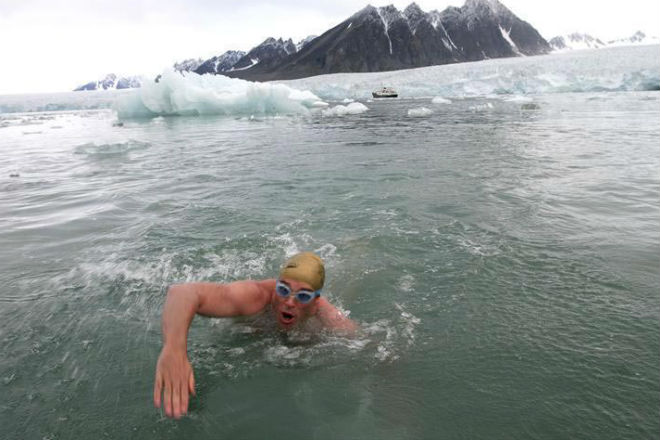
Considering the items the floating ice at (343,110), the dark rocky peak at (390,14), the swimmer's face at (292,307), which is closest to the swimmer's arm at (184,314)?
Result: the swimmer's face at (292,307)

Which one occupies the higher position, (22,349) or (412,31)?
(412,31)

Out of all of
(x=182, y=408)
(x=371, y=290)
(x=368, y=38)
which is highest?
(x=368, y=38)

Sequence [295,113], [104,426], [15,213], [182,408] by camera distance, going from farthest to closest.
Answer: [295,113]
[15,213]
[104,426]
[182,408]

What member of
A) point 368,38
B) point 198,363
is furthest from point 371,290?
point 368,38

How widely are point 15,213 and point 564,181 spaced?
29.1 feet

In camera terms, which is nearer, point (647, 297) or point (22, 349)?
point (22, 349)

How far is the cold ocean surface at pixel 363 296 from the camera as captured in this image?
2367mm

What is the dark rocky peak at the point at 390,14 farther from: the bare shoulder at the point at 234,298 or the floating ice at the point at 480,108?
the bare shoulder at the point at 234,298

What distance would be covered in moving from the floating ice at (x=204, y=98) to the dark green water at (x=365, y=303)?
20121 mm

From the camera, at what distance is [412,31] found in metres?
168

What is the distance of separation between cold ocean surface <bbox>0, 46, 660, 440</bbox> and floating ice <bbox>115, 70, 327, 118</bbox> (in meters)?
18.8

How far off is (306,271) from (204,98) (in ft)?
89.3

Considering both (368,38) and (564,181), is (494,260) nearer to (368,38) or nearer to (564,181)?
(564,181)

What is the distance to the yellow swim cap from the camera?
2896 millimetres
